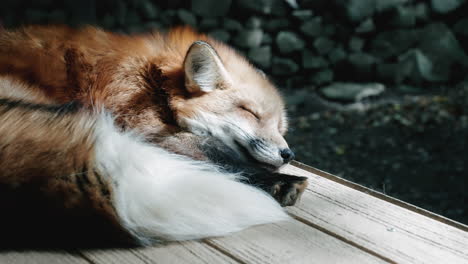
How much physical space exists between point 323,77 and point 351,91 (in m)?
0.49

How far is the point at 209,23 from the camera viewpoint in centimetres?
569

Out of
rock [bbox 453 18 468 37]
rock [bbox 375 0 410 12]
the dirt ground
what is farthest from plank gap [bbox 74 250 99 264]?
rock [bbox 453 18 468 37]

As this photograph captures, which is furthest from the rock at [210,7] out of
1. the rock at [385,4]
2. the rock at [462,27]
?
the rock at [462,27]

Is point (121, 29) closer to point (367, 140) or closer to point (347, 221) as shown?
point (367, 140)

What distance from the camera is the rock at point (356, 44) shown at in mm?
5590

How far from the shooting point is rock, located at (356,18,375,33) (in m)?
5.46

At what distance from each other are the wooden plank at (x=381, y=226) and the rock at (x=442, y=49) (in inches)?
167

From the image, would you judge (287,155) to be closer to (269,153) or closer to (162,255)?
(269,153)

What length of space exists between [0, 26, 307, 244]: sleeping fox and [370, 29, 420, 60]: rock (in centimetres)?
387

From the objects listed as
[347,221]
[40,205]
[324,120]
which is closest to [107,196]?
[40,205]

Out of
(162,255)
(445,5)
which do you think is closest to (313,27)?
(445,5)

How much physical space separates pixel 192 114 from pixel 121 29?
4335 millimetres

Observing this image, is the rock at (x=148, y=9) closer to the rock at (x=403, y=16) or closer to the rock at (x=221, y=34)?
the rock at (x=221, y=34)

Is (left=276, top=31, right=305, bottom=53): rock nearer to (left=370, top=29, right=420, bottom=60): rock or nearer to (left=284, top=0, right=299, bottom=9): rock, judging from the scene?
(left=284, top=0, right=299, bottom=9): rock
